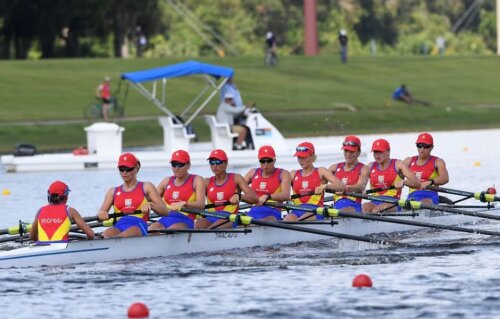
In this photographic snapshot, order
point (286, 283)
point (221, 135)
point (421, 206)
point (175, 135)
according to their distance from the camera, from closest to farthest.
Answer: point (286, 283) < point (421, 206) < point (221, 135) < point (175, 135)

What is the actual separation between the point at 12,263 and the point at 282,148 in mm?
18858

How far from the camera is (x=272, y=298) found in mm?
15344

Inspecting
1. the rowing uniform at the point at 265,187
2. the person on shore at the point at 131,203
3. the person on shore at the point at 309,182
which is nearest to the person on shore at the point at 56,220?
the person on shore at the point at 131,203

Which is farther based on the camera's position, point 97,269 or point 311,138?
point 311,138

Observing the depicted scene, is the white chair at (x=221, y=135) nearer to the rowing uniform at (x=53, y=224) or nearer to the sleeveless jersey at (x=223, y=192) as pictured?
the sleeveless jersey at (x=223, y=192)

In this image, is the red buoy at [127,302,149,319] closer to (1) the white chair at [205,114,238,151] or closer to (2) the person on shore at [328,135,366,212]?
(2) the person on shore at [328,135,366,212]

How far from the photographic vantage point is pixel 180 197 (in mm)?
18703

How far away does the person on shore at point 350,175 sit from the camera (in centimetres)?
2052

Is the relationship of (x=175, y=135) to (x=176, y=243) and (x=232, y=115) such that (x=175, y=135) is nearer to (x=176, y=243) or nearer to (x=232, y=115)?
(x=232, y=115)

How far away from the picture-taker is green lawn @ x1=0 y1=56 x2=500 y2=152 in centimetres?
4734

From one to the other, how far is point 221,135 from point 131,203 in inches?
679

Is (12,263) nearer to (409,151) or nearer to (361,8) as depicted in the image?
(409,151)

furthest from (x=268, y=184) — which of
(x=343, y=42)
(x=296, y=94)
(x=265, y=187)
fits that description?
(x=343, y=42)

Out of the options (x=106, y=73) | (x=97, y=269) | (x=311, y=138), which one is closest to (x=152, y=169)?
(x=311, y=138)
